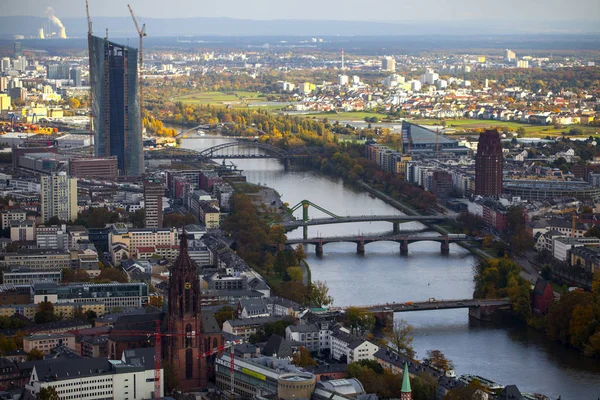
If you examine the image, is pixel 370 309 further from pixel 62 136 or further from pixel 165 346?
pixel 62 136

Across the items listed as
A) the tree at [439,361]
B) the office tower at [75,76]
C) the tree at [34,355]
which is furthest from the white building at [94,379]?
the office tower at [75,76]

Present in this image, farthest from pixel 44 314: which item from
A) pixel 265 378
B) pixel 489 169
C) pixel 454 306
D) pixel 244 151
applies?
pixel 244 151

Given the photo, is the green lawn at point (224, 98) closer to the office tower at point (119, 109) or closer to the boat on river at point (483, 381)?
the office tower at point (119, 109)

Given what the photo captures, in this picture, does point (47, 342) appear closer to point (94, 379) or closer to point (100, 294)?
point (94, 379)

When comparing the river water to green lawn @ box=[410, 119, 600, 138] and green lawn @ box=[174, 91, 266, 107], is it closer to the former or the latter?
green lawn @ box=[410, 119, 600, 138]

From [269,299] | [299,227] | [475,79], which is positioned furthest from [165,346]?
[475,79]
